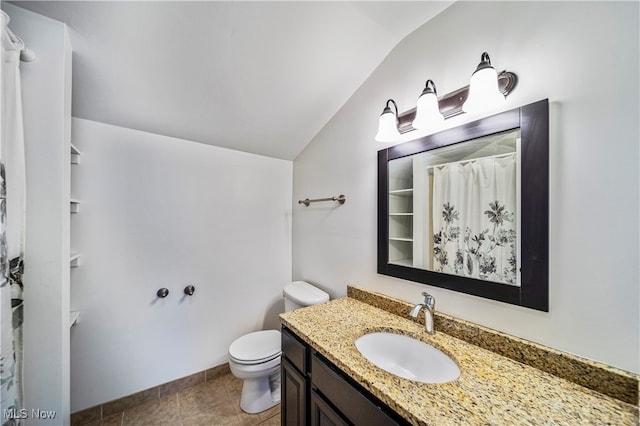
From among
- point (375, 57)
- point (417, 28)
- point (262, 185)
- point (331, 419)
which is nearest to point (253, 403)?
point (331, 419)

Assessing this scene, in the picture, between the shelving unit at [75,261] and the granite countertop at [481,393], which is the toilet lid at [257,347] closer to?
the granite countertop at [481,393]

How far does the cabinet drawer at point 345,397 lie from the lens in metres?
0.73

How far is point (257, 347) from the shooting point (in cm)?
168

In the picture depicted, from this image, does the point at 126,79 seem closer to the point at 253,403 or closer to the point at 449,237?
the point at 449,237

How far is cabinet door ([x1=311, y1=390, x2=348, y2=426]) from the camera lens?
2.86 feet

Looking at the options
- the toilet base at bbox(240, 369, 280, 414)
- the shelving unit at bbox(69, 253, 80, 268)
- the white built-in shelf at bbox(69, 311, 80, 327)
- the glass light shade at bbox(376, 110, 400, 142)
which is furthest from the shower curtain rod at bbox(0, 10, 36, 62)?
the toilet base at bbox(240, 369, 280, 414)

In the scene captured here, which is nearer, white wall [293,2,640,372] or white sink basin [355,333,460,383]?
white wall [293,2,640,372]

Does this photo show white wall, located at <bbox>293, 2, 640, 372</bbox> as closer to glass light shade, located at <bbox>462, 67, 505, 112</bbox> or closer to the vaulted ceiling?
glass light shade, located at <bbox>462, 67, 505, 112</bbox>

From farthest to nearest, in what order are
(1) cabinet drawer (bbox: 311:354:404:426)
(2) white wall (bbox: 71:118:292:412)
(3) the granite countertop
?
(2) white wall (bbox: 71:118:292:412)
(1) cabinet drawer (bbox: 311:354:404:426)
(3) the granite countertop

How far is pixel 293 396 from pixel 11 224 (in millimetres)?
1357

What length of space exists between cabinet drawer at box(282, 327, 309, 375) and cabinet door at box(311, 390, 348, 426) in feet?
0.37

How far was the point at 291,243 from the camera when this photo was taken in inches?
90.7

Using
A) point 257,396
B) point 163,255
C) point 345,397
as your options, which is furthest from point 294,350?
point 163,255

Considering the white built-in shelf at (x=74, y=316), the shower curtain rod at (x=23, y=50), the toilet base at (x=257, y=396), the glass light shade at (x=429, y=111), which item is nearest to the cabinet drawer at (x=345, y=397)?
the toilet base at (x=257, y=396)
